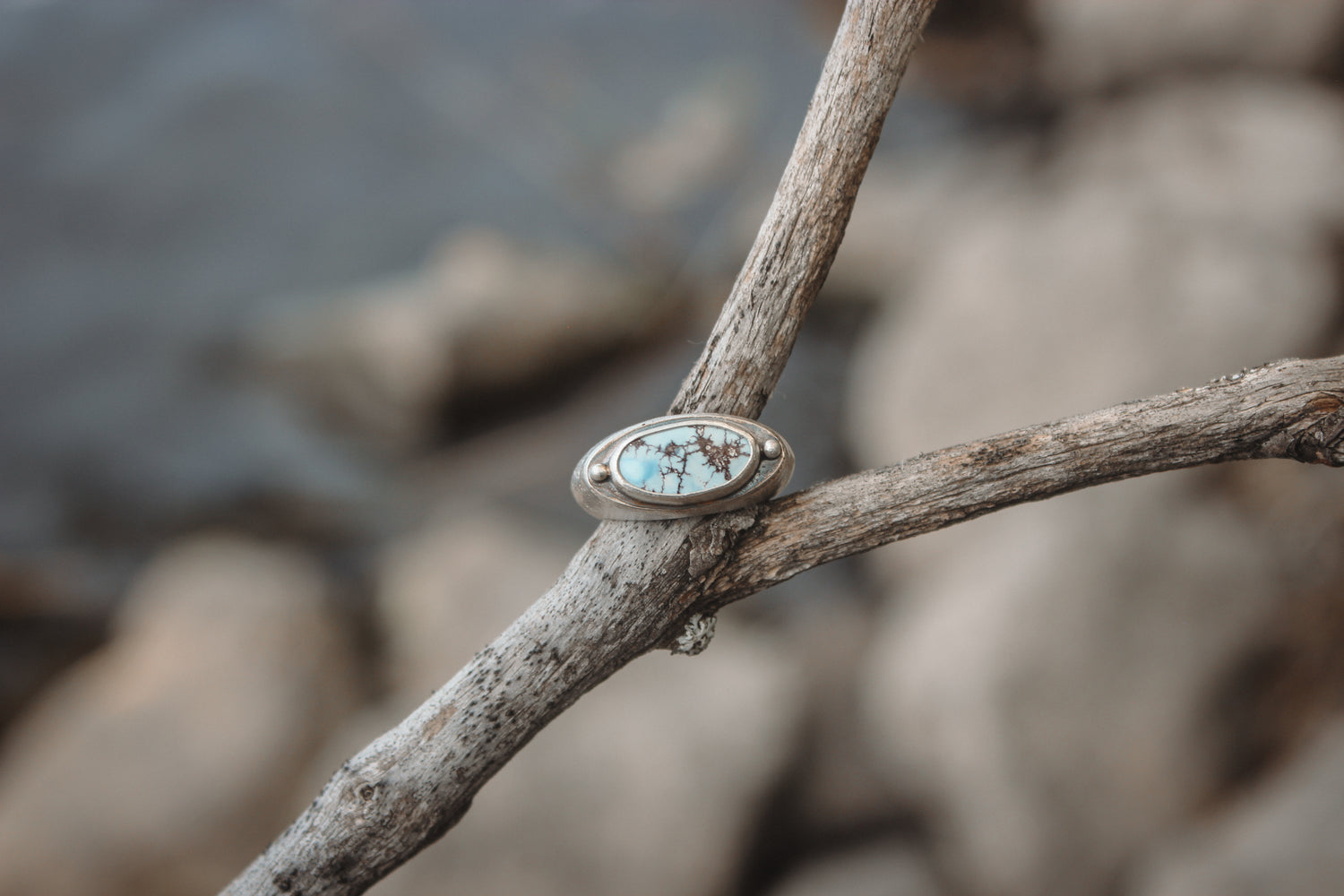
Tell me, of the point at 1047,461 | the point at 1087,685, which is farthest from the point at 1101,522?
the point at 1047,461

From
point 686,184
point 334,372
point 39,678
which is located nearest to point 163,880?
point 39,678

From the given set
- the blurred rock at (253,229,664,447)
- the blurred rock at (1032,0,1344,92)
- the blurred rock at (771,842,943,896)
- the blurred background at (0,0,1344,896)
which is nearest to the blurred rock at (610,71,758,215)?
the blurred background at (0,0,1344,896)

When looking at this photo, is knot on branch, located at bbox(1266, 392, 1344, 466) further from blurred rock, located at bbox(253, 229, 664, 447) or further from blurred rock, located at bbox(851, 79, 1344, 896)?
blurred rock, located at bbox(253, 229, 664, 447)

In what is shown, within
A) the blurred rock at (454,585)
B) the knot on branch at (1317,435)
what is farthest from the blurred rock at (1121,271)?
the knot on branch at (1317,435)

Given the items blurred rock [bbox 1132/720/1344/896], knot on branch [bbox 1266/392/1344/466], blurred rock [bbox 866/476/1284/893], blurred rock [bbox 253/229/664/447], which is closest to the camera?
knot on branch [bbox 1266/392/1344/466]

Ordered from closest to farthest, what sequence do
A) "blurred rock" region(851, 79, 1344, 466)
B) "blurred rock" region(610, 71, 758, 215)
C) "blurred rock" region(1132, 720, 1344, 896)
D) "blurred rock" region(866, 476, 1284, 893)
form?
"blurred rock" region(1132, 720, 1344, 896)
"blurred rock" region(866, 476, 1284, 893)
"blurred rock" region(851, 79, 1344, 466)
"blurred rock" region(610, 71, 758, 215)

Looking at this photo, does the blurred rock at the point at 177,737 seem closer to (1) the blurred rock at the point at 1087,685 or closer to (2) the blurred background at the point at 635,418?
(2) the blurred background at the point at 635,418
